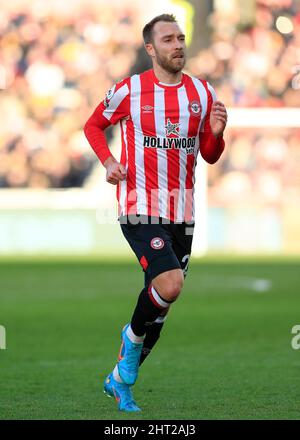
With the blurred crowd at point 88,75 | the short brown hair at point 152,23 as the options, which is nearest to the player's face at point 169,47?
the short brown hair at point 152,23

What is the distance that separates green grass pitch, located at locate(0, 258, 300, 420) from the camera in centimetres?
553

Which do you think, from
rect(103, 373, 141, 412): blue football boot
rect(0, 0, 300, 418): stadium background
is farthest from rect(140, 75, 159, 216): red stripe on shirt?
rect(0, 0, 300, 418): stadium background

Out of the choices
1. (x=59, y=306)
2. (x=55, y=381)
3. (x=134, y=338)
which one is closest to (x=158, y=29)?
(x=134, y=338)

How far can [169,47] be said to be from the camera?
18.8 feet

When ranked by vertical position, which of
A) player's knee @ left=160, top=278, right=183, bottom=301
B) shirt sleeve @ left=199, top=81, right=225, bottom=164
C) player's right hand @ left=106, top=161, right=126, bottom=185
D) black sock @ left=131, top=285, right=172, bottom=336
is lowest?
black sock @ left=131, top=285, right=172, bottom=336

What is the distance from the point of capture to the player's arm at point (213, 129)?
5676 mm

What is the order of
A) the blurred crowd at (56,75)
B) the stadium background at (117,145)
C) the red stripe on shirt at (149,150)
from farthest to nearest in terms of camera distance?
the blurred crowd at (56,75)
the stadium background at (117,145)
the red stripe on shirt at (149,150)

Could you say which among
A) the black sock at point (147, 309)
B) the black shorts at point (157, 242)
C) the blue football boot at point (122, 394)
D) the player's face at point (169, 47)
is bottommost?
the blue football boot at point (122, 394)

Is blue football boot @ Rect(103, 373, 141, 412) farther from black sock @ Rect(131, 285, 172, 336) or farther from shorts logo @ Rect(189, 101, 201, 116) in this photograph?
shorts logo @ Rect(189, 101, 201, 116)

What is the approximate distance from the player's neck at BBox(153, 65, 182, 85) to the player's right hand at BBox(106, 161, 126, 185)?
556 millimetres

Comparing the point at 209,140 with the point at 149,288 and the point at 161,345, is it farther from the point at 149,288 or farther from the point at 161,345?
the point at 161,345

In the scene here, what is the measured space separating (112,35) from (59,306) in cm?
1016

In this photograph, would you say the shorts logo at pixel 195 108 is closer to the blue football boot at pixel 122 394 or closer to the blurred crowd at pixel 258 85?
the blue football boot at pixel 122 394

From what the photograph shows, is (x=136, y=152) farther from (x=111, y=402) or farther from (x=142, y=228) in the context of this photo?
(x=111, y=402)
